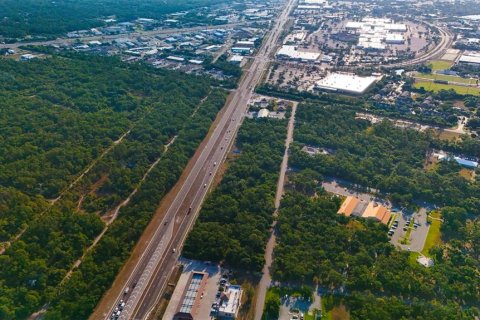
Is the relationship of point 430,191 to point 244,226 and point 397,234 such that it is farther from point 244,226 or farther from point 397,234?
point 244,226

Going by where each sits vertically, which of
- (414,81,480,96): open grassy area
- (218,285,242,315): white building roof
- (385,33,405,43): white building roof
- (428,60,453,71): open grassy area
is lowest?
(414,81,480,96): open grassy area

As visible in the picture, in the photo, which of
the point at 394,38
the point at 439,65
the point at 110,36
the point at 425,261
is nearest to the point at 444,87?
the point at 439,65

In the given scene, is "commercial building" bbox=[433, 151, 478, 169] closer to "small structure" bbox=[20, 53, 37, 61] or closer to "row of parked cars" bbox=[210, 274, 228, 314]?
"row of parked cars" bbox=[210, 274, 228, 314]

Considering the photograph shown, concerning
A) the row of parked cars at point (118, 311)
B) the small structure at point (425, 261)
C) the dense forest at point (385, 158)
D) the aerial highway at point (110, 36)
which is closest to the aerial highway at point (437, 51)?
the dense forest at point (385, 158)

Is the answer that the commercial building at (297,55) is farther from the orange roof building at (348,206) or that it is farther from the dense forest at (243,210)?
the orange roof building at (348,206)

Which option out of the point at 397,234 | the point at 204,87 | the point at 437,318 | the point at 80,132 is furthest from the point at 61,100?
the point at 437,318

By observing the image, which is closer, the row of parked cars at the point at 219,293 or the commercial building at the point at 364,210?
the row of parked cars at the point at 219,293

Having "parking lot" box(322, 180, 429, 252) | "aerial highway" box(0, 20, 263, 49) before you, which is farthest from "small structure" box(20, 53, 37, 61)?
"parking lot" box(322, 180, 429, 252)
